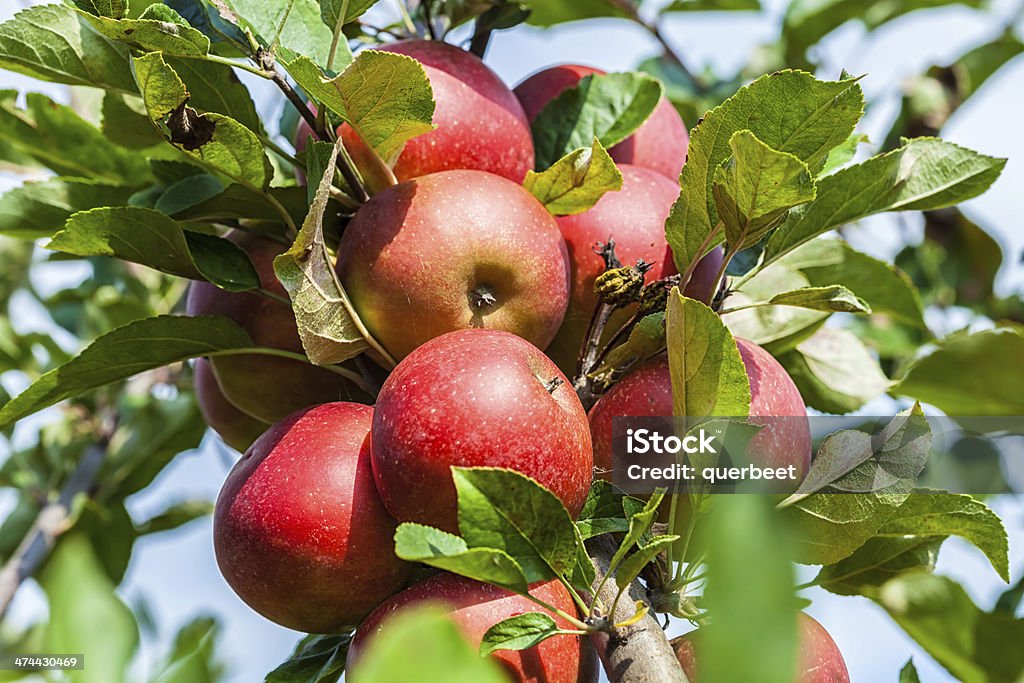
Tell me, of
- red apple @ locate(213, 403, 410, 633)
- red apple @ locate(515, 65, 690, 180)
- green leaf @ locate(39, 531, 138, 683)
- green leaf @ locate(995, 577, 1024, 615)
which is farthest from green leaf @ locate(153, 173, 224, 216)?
green leaf @ locate(995, 577, 1024, 615)

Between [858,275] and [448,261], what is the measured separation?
2.68ft

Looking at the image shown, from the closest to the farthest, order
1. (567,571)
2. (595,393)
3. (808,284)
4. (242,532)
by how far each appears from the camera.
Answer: (567,571) → (242,532) → (595,393) → (808,284)

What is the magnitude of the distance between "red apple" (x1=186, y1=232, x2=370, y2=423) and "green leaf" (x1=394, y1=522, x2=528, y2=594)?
1.47 feet

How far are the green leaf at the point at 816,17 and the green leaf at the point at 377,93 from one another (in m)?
1.82

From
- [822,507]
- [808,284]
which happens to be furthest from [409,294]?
[808,284]

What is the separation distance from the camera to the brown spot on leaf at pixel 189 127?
3.59ft

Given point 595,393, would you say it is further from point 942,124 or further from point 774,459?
point 942,124

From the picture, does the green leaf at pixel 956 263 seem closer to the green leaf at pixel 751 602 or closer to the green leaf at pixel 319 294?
the green leaf at pixel 319 294

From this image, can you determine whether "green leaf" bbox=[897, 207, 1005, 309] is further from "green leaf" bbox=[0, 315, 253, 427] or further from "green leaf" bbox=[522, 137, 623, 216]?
"green leaf" bbox=[0, 315, 253, 427]

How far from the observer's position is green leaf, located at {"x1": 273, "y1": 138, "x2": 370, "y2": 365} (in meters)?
1.01

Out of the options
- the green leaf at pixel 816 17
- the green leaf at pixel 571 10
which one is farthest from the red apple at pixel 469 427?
the green leaf at pixel 816 17

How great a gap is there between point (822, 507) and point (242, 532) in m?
0.60

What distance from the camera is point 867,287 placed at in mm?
1658

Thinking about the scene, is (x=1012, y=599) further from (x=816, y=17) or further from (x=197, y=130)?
(x=816, y=17)
